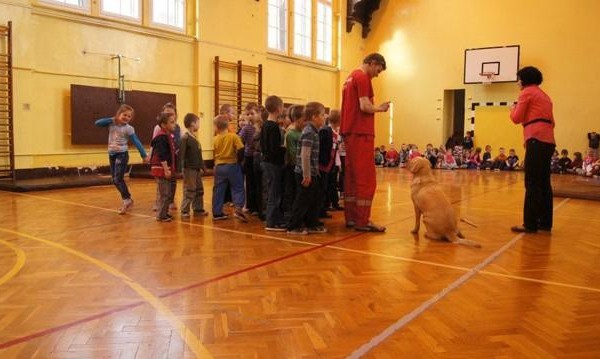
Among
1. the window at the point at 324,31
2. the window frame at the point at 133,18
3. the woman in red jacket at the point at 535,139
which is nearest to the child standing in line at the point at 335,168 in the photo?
the woman in red jacket at the point at 535,139

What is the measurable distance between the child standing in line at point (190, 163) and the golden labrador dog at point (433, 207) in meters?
2.84

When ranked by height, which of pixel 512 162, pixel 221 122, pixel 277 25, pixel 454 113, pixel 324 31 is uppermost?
pixel 324 31

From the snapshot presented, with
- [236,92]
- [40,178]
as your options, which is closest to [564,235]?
[40,178]

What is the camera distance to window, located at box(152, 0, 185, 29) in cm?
1299

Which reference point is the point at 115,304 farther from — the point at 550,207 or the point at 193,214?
the point at 550,207

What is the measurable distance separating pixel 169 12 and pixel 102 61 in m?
2.53

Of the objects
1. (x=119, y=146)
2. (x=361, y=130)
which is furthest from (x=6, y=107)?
(x=361, y=130)

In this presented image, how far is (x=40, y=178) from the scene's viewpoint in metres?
10.8

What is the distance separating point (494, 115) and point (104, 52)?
12.5 metres

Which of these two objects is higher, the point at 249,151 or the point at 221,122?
the point at 221,122

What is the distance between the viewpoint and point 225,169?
6.43 metres

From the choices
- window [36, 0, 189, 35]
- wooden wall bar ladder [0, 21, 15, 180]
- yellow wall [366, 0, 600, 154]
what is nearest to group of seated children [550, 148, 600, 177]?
yellow wall [366, 0, 600, 154]

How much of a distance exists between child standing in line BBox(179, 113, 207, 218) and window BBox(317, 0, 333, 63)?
12740 millimetres

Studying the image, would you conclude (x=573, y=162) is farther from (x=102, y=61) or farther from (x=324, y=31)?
(x=102, y=61)
